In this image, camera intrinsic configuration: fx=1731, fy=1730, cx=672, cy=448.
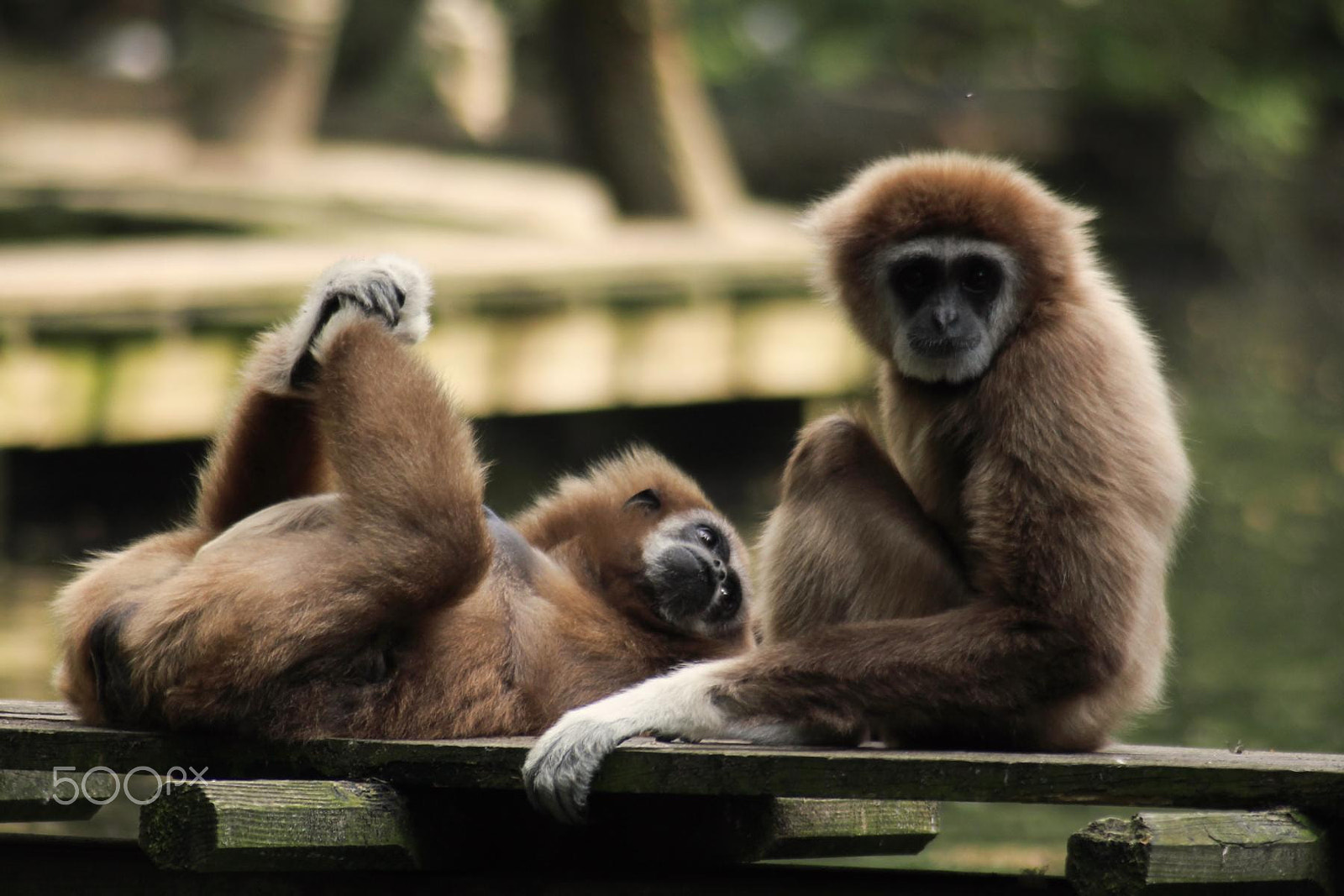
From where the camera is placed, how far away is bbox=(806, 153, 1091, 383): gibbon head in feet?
A: 16.5

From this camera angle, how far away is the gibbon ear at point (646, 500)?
227 inches

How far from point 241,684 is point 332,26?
481 inches

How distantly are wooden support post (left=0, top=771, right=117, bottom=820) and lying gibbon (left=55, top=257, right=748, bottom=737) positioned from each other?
0.32 meters

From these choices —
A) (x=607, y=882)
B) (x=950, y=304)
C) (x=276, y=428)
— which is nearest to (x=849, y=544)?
(x=950, y=304)

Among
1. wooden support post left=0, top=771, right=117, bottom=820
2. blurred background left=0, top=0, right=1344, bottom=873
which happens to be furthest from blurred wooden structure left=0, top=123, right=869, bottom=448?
wooden support post left=0, top=771, right=117, bottom=820

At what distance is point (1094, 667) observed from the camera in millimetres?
4543

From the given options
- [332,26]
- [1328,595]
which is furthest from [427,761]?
[332,26]

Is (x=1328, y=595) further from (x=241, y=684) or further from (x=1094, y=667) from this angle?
(x=241, y=684)

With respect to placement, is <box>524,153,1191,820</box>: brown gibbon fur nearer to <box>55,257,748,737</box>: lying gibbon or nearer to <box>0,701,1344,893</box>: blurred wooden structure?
<box>0,701,1344,893</box>: blurred wooden structure

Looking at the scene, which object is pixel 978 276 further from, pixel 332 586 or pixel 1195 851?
pixel 332 586

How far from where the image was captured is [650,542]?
5.56m

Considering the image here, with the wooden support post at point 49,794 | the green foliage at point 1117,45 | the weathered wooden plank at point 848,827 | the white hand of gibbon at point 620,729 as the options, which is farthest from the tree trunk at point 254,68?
the white hand of gibbon at point 620,729

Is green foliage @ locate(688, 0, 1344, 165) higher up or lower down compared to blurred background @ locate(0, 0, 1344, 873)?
higher up

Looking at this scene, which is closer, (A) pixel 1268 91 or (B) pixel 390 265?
(B) pixel 390 265
